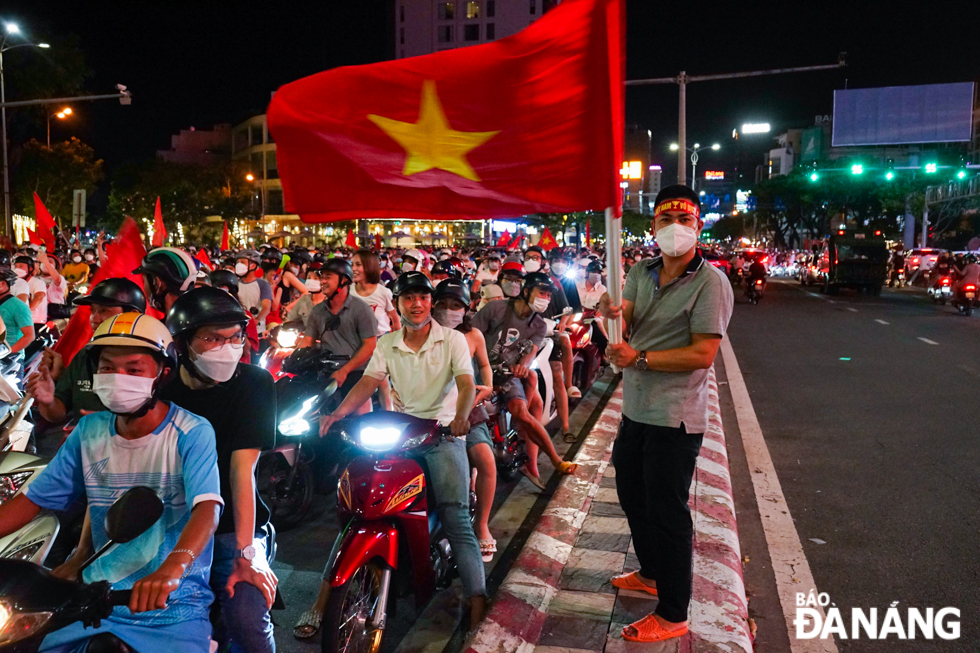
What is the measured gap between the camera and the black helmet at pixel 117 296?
452 cm

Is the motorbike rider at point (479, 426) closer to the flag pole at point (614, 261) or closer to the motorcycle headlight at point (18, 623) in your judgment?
the flag pole at point (614, 261)

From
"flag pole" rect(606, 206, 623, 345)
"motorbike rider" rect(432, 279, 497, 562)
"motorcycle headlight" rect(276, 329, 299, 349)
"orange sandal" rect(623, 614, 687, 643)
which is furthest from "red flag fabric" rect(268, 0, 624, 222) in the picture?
"motorcycle headlight" rect(276, 329, 299, 349)

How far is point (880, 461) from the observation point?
6863 mm

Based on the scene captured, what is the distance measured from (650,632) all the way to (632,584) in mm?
505

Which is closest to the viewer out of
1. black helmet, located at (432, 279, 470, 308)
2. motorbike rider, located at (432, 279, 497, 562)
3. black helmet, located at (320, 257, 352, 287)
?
motorbike rider, located at (432, 279, 497, 562)

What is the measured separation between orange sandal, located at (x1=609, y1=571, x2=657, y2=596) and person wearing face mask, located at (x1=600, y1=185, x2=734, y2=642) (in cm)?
39

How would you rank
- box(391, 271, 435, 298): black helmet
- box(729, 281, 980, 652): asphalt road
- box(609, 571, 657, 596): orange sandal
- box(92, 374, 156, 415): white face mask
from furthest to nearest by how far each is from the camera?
box(729, 281, 980, 652): asphalt road
box(391, 271, 435, 298): black helmet
box(609, 571, 657, 596): orange sandal
box(92, 374, 156, 415): white face mask

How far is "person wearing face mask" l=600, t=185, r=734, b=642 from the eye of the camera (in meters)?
3.46

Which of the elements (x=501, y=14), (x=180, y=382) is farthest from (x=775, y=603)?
(x=501, y=14)

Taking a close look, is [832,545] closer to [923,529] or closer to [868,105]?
[923,529]

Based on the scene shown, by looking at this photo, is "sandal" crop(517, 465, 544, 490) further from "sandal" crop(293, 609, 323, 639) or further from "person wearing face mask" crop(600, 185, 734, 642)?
"sandal" crop(293, 609, 323, 639)

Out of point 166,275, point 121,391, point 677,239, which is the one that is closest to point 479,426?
point 677,239

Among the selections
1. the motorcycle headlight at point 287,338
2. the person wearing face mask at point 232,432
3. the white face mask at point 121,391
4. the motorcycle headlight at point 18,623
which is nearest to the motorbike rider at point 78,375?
the person wearing face mask at point 232,432

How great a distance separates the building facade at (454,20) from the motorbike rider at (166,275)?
8661 cm
